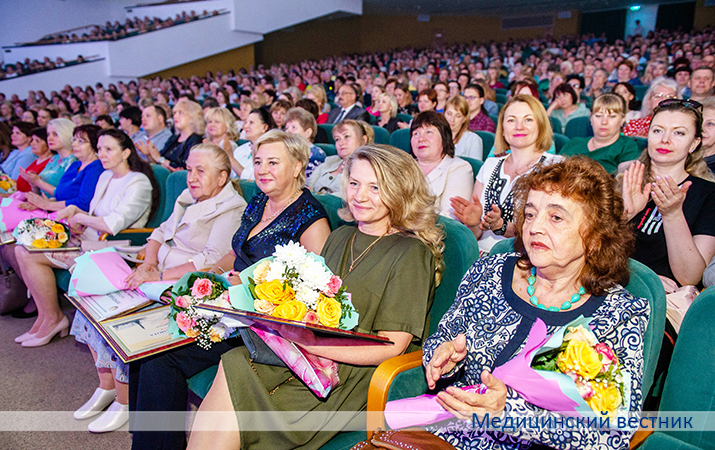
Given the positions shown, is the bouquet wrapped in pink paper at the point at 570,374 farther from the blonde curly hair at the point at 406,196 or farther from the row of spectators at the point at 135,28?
the row of spectators at the point at 135,28

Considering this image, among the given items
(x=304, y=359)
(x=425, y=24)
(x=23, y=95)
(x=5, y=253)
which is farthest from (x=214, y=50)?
(x=304, y=359)

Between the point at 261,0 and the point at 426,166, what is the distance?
14024 millimetres

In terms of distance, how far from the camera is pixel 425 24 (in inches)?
868

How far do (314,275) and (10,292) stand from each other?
2794mm

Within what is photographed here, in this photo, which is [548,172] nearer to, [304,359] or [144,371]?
[304,359]

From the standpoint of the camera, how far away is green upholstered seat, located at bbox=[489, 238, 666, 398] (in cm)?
128

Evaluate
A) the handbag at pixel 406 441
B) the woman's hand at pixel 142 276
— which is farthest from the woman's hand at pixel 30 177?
the handbag at pixel 406 441

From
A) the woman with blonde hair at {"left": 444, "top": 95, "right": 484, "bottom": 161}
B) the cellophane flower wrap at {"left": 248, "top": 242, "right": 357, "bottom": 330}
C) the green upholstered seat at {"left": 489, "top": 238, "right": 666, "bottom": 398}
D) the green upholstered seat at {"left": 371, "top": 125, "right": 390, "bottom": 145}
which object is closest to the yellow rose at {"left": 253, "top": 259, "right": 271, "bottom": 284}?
the cellophane flower wrap at {"left": 248, "top": 242, "right": 357, "bottom": 330}

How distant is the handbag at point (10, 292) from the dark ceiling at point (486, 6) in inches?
658

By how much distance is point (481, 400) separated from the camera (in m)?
1.12

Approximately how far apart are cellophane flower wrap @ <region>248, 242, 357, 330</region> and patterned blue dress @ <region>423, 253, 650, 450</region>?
0.30 metres

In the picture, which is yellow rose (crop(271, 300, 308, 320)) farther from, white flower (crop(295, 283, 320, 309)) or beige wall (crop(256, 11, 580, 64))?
beige wall (crop(256, 11, 580, 64))

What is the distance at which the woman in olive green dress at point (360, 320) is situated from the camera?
1.44 meters

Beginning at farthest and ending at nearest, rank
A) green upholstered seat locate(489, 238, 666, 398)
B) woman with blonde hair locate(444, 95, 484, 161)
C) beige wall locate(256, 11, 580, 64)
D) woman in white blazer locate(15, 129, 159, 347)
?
beige wall locate(256, 11, 580, 64), woman with blonde hair locate(444, 95, 484, 161), woman in white blazer locate(15, 129, 159, 347), green upholstered seat locate(489, 238, 666, 398)
